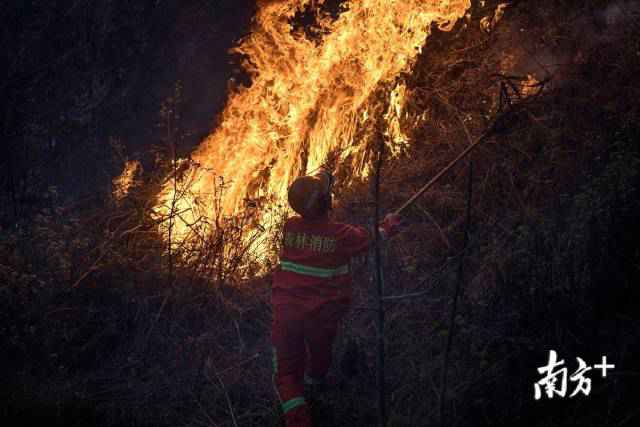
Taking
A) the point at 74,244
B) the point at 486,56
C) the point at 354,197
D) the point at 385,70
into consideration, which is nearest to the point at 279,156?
the point at 354,197

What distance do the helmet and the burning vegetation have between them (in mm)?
607

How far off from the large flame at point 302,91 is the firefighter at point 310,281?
236 cm

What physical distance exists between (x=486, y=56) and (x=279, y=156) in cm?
385

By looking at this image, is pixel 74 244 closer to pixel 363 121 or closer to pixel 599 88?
pixel 363 121

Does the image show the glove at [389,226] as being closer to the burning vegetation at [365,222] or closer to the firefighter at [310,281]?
the firefighter at [310,281]

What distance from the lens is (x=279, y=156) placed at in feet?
21.6

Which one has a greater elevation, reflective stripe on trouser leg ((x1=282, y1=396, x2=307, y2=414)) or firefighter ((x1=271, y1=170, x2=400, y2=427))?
firefighter ((x1=271, y1=170, x2=400, y2=427))

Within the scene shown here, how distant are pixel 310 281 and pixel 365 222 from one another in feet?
8.16

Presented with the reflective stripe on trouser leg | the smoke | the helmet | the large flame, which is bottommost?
the reflective stripe on trouser leg

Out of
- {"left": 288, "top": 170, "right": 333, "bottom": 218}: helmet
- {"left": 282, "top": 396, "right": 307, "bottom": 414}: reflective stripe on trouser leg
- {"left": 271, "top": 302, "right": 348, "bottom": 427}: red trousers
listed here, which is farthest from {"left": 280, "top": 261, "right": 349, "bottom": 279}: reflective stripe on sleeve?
{"left": 282, "top": 396, "right": 307, "bottom": 414}: reflective stripe on trouser leg

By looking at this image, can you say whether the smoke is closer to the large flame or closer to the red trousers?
the large flame

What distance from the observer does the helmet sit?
3.99m

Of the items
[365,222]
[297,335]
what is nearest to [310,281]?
[297,335]

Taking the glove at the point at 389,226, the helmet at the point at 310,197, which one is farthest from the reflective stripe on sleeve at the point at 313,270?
the glove at the point at 389,226
